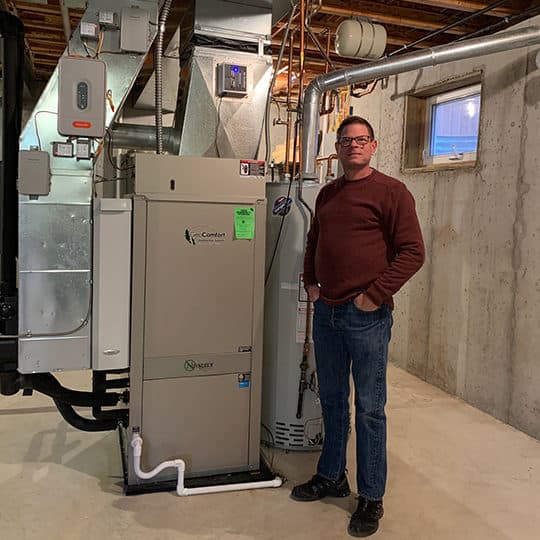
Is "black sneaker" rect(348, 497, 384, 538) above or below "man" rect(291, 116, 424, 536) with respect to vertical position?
below

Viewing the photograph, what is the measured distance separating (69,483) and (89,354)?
60 cm

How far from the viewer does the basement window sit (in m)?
3.79

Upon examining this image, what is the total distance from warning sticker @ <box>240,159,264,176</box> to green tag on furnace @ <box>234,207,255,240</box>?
0.16m

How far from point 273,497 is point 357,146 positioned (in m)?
1.49

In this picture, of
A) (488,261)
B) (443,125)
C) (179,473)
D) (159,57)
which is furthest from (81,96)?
(443,125)

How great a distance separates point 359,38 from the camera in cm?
343

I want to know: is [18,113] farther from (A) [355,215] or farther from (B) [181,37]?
(A) [355,215]

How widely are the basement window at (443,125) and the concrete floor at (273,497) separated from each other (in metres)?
1.87

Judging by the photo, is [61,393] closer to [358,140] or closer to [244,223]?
[244,223]

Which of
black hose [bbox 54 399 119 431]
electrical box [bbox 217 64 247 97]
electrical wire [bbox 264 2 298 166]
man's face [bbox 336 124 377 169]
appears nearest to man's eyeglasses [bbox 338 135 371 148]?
man's face [bbox 336 124 377 169]

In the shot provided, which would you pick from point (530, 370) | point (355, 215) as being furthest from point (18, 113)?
point (530, 370)

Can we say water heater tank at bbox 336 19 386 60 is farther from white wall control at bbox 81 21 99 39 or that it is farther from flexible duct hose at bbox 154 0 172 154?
white wall control at bbox 81 21 99 39

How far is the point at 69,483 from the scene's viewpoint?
242cm

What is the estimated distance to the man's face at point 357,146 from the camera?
2111 mm
